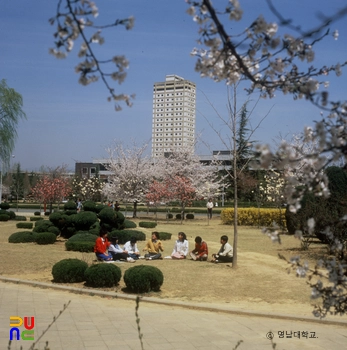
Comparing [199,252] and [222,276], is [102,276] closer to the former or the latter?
[222,276]

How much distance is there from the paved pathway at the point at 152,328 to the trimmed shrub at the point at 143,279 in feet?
1.96

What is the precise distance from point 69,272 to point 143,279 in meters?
1.76

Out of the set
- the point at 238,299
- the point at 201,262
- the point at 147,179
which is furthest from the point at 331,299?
the point at 147,179

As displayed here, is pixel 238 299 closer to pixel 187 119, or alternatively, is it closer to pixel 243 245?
pixel 243 245


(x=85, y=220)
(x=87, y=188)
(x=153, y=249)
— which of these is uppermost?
(x=87, y=188)

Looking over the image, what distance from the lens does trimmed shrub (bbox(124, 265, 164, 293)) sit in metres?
9.02

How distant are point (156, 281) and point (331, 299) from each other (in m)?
6.66

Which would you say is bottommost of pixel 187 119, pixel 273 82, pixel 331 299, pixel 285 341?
pixel 285 341

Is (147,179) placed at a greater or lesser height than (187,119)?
lesser

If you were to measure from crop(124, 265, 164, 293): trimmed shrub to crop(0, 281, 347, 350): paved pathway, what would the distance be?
598 mm

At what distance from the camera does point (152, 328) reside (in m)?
6.64

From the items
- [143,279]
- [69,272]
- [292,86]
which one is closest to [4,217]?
[69,272]

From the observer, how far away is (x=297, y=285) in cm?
993

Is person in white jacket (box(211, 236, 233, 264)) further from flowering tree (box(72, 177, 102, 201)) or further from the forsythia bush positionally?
flowering tree (box(72, 177, 102, 201))
